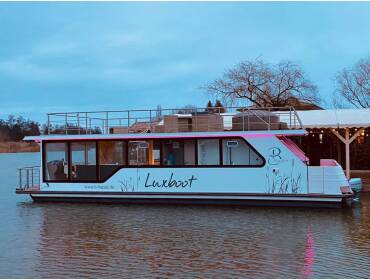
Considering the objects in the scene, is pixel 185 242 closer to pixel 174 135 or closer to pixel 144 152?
pixel 174 135

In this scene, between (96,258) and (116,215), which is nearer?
(96,258)

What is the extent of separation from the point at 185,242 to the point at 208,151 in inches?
263

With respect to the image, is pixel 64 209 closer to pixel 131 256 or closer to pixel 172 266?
pixel 131 256

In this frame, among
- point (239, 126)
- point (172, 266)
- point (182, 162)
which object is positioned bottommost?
point (172, 266)

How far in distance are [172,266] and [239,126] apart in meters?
9.30

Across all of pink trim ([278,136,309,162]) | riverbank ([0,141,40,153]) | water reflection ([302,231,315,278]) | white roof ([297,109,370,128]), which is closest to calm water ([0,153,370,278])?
water reflection ([302,231,315,278])

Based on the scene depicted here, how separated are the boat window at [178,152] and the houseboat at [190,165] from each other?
1.4 inches

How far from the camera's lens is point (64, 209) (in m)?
17.6

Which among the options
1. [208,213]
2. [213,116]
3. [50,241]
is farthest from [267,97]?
[50,241]

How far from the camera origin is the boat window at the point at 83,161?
18984mm

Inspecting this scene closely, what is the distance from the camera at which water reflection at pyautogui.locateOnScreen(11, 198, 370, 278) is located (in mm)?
9188

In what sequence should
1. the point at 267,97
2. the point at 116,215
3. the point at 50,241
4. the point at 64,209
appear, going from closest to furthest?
the point at 50,241 < the point at 116,215 < the point at 64,209 < the point at 267,97

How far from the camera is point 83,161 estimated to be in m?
19.1

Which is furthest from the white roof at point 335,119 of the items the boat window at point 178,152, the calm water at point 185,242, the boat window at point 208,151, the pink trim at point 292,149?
the boat window at point 178,152
